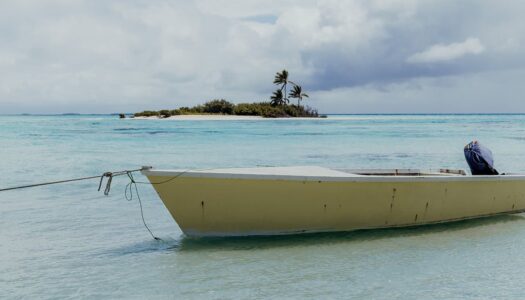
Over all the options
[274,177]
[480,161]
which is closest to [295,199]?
[274,177]

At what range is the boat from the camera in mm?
7753

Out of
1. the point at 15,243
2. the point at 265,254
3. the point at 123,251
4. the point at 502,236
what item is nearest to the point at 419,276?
the point at 265,254

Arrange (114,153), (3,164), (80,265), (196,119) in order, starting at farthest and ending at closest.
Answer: (196,119), (114,153), (3,164), (80,265)

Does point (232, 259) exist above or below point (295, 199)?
below

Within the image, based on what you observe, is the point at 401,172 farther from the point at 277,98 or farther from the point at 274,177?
the point at 277,98

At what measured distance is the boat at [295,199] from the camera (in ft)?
25.4

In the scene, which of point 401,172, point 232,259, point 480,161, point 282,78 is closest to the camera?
point 232,259

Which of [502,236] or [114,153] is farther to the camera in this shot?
[114,153]

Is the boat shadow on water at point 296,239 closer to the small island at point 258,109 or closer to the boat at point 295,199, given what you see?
the boat at point 295,199

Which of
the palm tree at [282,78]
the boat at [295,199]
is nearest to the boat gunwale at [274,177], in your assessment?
the boat at [295,199]

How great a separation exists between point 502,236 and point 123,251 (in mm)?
5979

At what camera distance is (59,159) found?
74.2ft

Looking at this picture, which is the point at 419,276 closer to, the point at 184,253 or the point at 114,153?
the point at 184,253

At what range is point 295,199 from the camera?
8016mm
